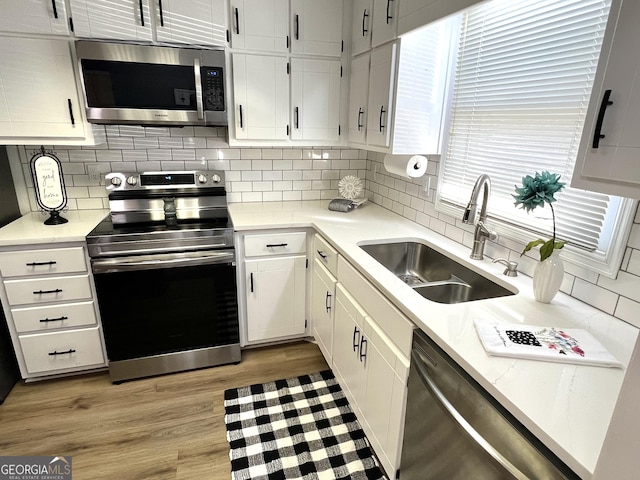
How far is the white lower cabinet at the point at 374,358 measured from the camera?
1399mm

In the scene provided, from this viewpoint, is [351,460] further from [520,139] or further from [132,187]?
[132,187]

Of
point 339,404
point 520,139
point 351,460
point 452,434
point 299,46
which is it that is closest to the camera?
point 452,434

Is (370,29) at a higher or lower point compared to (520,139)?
higher

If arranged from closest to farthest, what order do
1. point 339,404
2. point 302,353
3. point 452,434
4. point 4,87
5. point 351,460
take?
1. point 452,434
2. point 351,460
3. point 4,87
4. point 339,404
5. point 302,353

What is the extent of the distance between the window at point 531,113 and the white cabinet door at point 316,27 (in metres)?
0.85

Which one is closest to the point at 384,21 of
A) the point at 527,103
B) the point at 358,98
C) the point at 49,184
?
the point at 358,98

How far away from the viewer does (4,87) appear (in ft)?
6.37

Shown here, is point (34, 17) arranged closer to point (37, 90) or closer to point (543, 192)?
point (37, 90)

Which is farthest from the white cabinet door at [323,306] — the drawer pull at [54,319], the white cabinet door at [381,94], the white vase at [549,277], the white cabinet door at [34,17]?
the white cabinet door at [34,17]

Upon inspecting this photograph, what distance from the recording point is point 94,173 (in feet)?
8.04

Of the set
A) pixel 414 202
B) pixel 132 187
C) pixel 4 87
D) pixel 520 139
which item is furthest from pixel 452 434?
pixel 4 87

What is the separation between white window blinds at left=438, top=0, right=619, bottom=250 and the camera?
1.31 meters

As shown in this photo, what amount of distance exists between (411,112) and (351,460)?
1.78 m

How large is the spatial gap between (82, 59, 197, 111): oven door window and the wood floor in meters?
1.65
